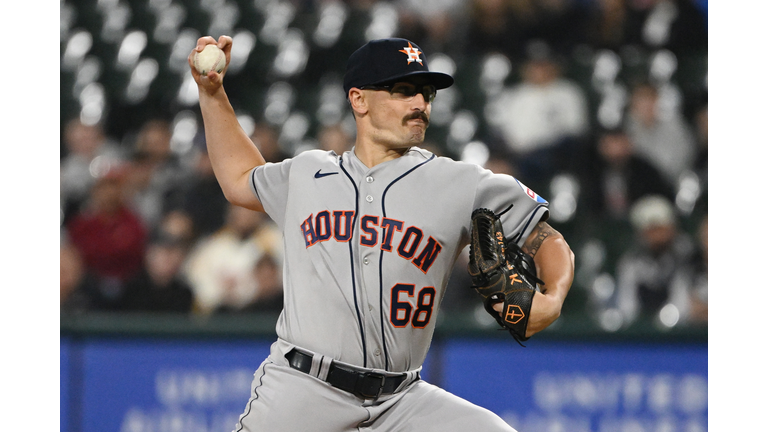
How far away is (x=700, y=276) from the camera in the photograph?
5.30 meters

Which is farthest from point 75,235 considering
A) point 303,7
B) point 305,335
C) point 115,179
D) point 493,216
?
point 493,216

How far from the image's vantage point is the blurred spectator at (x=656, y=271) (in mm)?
5184

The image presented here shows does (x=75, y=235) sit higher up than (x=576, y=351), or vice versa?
(x=75, y=235)

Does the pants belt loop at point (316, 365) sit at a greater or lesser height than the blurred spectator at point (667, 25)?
lesser

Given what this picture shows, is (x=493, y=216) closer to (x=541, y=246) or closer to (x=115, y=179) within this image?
(x=541, y=246)

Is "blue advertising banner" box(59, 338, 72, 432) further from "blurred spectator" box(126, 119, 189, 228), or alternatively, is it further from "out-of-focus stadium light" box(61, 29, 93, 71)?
"out-of-focus stadium light" box(61, 29, 93, 71)

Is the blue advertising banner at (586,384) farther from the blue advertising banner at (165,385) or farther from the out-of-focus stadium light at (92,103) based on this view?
the out-of-focus stadium light at (92,103)

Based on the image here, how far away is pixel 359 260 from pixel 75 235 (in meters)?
3.73

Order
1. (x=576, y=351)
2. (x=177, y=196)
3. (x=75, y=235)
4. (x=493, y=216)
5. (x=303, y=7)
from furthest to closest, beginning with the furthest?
(x=303, y=7), (x=177, y=196), (x=75, y=235), (x=576, y=351), (x=493, y=216)

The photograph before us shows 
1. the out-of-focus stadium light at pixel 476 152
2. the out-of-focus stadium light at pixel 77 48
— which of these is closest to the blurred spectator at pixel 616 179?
the out-of-focus stadium light at pixel 476 152

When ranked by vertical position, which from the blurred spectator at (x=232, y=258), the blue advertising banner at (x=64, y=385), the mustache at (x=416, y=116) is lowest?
Result: the blue advertising banner at (x=64, y=385)

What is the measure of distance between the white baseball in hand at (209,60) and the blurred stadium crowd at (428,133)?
8.30ft

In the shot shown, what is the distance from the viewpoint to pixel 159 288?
530cm

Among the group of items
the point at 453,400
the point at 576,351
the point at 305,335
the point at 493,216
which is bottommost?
the point at 576,351
